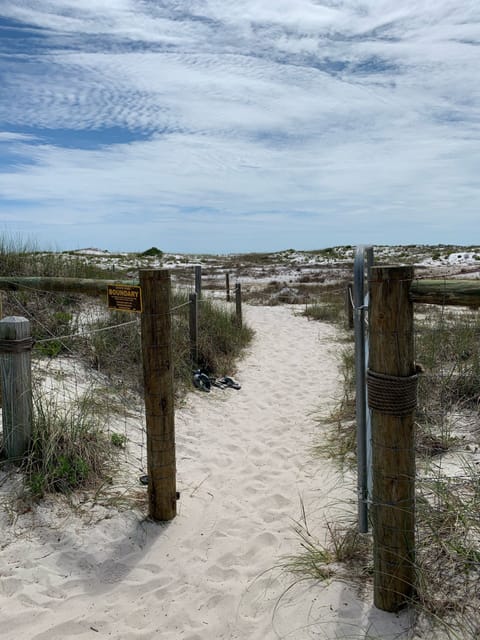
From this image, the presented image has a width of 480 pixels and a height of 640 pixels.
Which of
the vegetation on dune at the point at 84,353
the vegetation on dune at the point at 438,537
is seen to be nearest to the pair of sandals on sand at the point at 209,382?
the vegetation on dune at the point at 84,353

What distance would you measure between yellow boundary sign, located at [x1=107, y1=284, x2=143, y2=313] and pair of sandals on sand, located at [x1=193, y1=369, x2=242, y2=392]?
363 centimetres

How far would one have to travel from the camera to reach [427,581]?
2670mm

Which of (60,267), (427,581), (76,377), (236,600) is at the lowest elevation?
(236,600)

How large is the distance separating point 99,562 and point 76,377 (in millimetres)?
2878

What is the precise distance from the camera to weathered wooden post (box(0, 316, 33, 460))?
3.90 meters

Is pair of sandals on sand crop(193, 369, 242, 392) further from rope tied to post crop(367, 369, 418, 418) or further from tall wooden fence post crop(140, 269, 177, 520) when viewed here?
rope tied to post crop(367, 369, 418, 418)

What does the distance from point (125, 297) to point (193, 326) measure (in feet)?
14.2

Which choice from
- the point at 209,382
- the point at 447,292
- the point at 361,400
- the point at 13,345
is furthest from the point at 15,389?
the point at 209,382

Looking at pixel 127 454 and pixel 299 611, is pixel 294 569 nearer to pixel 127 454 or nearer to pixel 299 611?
pixel 299 611

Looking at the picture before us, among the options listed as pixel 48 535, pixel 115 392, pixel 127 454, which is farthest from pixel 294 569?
pixel 115 392

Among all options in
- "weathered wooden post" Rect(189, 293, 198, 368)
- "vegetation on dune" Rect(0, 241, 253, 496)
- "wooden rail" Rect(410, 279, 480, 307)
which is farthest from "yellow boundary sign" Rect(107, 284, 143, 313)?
"weathered wooden post" Rect(189, 293, 198, 368)

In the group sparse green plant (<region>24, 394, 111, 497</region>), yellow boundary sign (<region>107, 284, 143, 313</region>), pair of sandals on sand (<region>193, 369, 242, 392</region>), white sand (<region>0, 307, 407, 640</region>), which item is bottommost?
white sand (<region>0, 307, 407, 640</region>)

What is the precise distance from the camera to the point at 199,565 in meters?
3.34

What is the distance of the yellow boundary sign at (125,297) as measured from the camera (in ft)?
11.7
